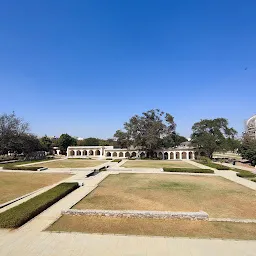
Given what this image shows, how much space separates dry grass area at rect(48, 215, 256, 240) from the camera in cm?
845

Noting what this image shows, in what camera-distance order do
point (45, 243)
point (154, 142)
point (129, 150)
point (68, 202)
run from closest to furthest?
point (45, 243), point (68, 202), point (154, 142), point (129, 150)

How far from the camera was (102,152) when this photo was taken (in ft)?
205

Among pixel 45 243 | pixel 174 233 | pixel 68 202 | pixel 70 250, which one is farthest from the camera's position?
pixel 68 202

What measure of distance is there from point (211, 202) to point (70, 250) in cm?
893

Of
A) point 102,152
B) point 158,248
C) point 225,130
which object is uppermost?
point 225,130

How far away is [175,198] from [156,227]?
5132mm

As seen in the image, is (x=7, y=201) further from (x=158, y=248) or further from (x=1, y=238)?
(x=158, y=248)

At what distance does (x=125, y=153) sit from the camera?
59.6 metres

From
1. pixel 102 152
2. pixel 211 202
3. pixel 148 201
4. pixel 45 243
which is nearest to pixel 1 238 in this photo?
pixel 45 243

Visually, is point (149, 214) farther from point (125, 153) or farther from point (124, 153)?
point (124, 153)

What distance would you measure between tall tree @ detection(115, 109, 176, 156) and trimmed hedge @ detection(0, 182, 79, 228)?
34.8 meters

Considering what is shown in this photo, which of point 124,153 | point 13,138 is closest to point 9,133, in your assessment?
point 13,138

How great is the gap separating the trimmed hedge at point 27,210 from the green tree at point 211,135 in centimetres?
3901

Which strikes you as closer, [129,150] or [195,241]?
[195,241]
